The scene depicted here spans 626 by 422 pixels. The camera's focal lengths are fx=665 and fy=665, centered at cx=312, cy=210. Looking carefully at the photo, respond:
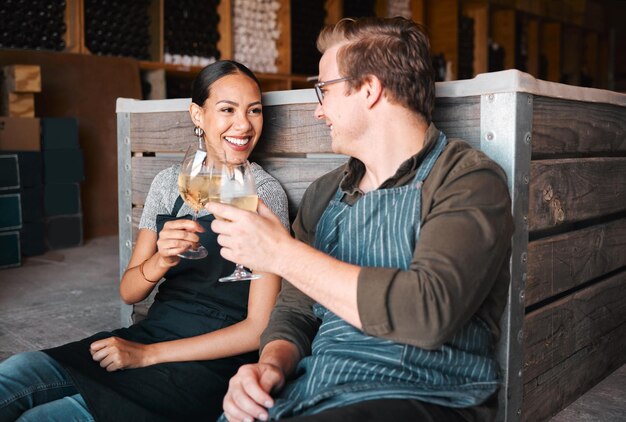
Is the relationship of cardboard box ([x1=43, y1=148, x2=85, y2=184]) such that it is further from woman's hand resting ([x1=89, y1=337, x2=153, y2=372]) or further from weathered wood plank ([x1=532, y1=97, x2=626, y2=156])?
weathered wood plank ([x1=532, y1=97, x2=626, y2=156])

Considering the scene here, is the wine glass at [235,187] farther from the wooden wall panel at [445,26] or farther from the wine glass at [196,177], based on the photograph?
the wooden wall panel at [445,26]

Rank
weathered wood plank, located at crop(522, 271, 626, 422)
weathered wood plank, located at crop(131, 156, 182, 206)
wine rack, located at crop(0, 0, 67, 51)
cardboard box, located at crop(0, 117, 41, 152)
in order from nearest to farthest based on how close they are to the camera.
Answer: weathered wood plank, located at crop(522, 271, 626, 422) → weathered wood plank, located at crop(131, 156, 182, 206) → cardboard box, located at crop(0, 117, 41, 152) → wine rack, located at crop(0, 0, 67, 51)

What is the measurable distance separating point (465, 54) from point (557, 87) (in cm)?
749

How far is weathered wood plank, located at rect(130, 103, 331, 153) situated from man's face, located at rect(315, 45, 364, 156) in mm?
510

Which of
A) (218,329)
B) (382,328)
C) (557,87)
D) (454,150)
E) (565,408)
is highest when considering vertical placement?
(557,87)

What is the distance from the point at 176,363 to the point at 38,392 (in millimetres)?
344

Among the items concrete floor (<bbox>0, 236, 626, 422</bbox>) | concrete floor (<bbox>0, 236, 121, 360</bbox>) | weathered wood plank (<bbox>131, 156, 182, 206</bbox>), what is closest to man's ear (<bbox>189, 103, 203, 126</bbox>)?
weathered wood plank (<bbox>131, 156, 182, 206</bbox>)

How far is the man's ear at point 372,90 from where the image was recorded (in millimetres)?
1423

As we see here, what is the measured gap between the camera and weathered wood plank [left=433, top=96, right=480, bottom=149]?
1653 millimetres

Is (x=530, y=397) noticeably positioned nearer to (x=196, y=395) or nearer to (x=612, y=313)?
(x=612, y=313)

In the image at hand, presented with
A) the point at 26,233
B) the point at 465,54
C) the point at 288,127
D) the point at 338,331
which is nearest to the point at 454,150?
the point at 338,331

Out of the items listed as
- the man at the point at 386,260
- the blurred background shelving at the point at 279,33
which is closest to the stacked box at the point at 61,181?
the blurred background shelving at the point at 279,33

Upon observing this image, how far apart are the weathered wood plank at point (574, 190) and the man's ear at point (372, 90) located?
507 millimetres

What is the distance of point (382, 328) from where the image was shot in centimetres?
119
